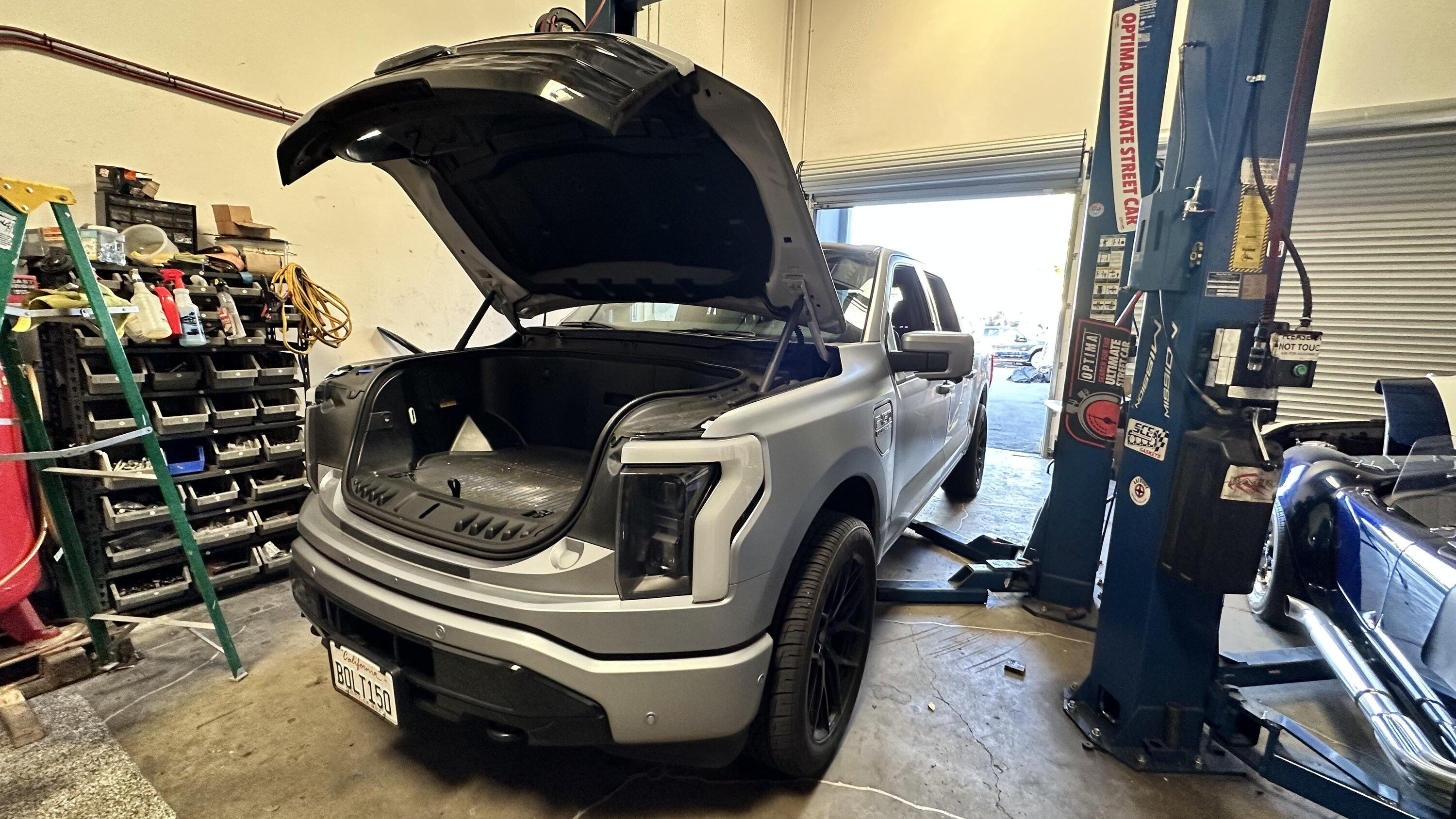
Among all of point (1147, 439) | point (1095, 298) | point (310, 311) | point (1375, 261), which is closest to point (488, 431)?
point (310, 311)

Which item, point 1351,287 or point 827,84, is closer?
point 1351,287

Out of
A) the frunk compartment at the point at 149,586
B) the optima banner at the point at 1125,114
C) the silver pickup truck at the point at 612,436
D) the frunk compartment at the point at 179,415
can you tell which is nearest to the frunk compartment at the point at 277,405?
the frunk compartment at the point at 179,415

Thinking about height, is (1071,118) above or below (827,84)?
below

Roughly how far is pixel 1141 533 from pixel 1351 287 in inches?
179

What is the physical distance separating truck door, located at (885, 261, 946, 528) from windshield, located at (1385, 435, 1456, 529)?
4.67 ft

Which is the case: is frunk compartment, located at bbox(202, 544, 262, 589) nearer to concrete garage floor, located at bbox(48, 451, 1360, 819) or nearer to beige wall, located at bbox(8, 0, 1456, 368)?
concrete garage floor, located at bbox(48, 451, 1360, 819)

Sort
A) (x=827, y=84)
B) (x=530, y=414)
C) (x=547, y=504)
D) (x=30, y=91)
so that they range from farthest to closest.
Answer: (x=827, y=84) < (x=30, y=91) < (x=530, y=414) < (x=547, y=504)

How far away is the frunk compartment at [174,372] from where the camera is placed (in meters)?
2.30

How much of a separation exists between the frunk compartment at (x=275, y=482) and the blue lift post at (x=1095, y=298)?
3.26m

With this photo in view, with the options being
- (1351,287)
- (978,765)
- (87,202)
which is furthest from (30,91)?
(1351,287)

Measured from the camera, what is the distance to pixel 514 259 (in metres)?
2.09

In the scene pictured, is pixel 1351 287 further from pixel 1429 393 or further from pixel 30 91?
pixel 30 91

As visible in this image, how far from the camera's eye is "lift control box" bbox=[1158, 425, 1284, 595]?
143 cm

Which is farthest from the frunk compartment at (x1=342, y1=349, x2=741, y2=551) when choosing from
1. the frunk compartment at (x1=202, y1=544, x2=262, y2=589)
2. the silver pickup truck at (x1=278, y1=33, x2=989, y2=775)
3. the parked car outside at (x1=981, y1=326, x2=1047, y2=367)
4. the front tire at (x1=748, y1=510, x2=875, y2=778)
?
the parked car outside at (x1=981, y1=326, x2=1047, y2=367)
